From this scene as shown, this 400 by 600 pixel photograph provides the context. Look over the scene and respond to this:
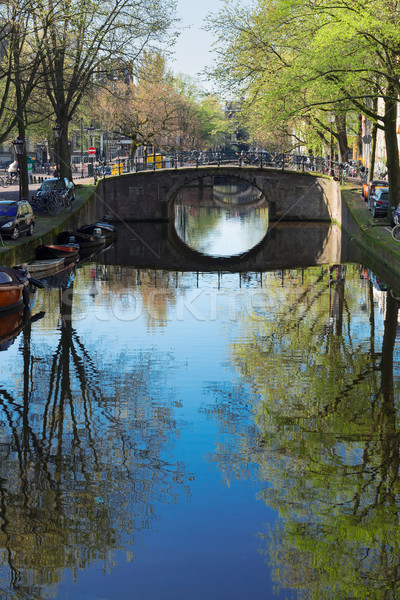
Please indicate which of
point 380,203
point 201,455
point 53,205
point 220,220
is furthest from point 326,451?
point 220,220

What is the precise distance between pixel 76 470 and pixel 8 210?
72.4ft

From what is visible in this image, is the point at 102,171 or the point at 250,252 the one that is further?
the point at 102,171

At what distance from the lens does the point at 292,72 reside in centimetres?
3119

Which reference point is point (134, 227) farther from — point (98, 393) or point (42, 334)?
point (98, 393)

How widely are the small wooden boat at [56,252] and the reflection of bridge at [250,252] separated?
2.34 metres

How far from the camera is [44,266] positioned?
29.5 meters

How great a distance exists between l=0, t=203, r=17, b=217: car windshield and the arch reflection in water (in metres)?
10.2

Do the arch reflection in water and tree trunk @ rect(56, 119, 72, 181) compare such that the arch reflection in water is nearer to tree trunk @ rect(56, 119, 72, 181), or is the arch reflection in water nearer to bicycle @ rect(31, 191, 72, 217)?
bicycle @ rect(31, 191, 72, 217)

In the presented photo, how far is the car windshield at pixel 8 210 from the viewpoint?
31239mm

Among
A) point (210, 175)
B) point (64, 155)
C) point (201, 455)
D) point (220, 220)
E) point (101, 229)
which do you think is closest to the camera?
point (201, 455)

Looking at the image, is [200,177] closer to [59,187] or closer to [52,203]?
[59,187]

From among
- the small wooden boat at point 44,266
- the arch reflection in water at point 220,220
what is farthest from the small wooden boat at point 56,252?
the arch reflection in water at point 220,220

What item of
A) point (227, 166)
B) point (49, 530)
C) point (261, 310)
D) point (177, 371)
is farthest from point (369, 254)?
point (49, 530)

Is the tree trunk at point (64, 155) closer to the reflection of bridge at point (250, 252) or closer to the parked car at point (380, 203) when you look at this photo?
the reflection of bridge at point (250, 252)
